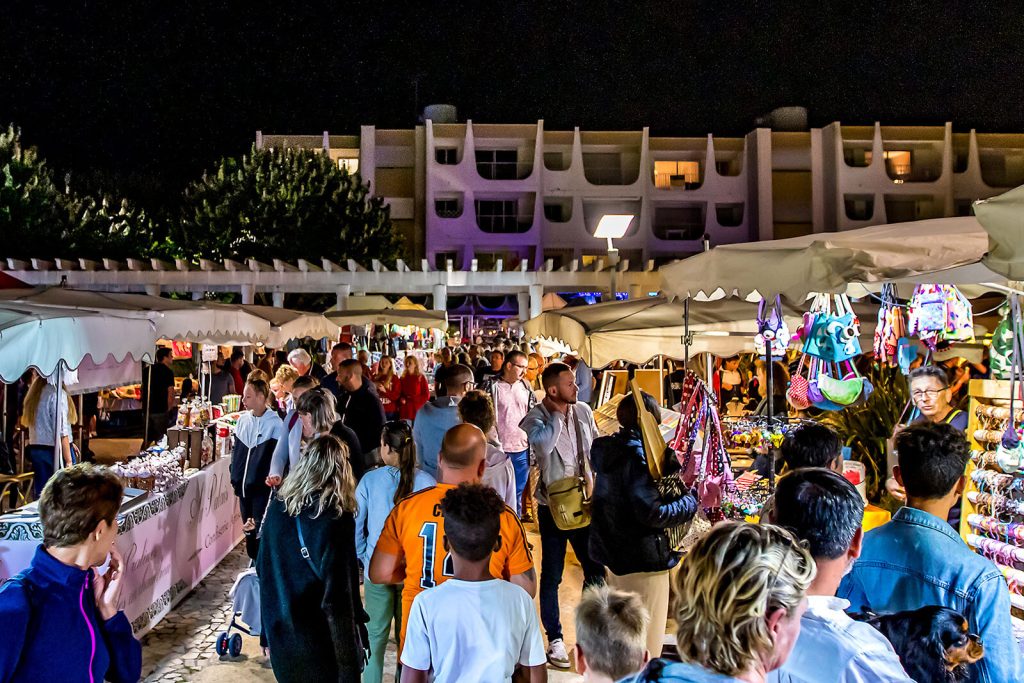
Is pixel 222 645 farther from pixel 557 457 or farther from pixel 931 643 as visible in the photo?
pixel 931 643

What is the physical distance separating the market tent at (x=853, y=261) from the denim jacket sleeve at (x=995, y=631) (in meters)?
1.93

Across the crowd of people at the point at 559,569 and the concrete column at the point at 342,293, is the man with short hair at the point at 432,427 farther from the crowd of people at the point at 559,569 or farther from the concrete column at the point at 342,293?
the concrete column at the point at 342,293

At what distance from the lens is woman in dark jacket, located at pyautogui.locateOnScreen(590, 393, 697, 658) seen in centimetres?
428

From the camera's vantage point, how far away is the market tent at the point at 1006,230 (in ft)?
8.95

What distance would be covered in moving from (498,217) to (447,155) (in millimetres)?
5372

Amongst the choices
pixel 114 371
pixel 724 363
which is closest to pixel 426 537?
pixel 114 371

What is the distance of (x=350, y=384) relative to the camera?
7.80 m

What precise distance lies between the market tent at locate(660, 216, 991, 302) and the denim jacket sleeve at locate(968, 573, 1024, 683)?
1.93 metres

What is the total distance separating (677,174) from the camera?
155 ft

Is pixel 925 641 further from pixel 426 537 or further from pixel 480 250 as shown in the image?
pixel 480 250

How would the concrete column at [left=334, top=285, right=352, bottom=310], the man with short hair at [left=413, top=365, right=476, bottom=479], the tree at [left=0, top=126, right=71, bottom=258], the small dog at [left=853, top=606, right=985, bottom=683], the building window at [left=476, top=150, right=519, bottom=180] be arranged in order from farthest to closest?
the building window at [left=476, top=150, right=519, bottom=180], the tree at [left=0, top=126, right=71, bottom=258], the concrete column at [left=334, top=285, right=352, bottom=310], the man with short hair at [left=413, top=365, right=476, bottom=479], the small dog at [left=853, top=606, right=985, bottom=683]

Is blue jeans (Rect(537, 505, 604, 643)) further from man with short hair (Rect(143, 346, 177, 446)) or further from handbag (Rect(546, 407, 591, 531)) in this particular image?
man with short hair (Rect(143, 346, 177, 446))

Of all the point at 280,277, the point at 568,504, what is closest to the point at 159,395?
the point at 568,504

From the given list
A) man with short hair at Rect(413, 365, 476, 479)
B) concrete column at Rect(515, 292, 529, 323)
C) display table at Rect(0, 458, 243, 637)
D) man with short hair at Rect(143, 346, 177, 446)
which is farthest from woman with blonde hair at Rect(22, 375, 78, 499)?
concrete column at Rect(515, 292, 529, 323)
